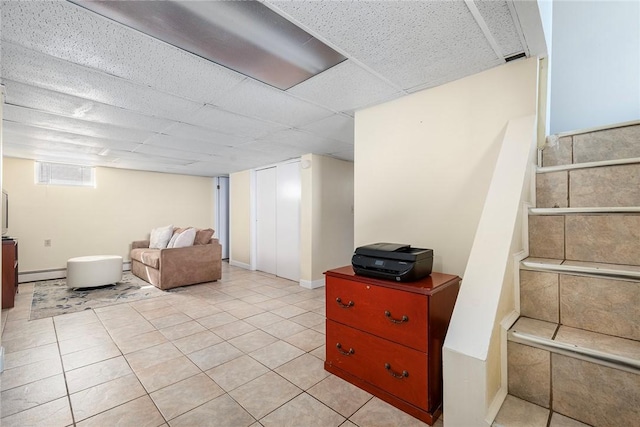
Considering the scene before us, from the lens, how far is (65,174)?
5.20 metres

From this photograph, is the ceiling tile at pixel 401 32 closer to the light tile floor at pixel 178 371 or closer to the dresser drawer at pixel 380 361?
the dresser drawer at pixel 380 361

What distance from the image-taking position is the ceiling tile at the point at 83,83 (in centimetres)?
173

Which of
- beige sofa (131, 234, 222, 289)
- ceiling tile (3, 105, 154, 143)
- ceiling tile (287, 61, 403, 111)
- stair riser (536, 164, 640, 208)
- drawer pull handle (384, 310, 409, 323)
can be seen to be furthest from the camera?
beige sofa (131, 234, 222, 289)

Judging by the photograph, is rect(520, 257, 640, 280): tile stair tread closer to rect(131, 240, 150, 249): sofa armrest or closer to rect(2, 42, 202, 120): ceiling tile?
rect(2, 42, 202, 120): ceiling tile

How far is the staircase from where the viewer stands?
1088 millimetres

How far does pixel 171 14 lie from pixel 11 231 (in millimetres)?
5835

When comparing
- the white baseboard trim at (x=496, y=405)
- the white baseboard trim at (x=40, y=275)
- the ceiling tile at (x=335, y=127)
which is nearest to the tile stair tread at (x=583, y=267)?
the white baseboard trim at (x=496, y=405)

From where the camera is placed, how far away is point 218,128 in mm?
3121

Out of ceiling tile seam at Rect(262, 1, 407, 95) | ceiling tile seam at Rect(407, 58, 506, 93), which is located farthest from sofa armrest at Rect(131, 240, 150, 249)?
ceiling tile seam at Rect(407, 58, 506, 93)

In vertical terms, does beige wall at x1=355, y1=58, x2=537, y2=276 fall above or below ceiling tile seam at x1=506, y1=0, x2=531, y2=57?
below

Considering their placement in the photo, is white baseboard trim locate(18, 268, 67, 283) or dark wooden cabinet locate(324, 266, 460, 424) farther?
white baseboard trim locate(18, 268, 67, 283)

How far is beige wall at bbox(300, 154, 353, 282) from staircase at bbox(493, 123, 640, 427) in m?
3.17

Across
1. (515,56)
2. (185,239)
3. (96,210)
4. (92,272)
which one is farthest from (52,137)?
(515,56)

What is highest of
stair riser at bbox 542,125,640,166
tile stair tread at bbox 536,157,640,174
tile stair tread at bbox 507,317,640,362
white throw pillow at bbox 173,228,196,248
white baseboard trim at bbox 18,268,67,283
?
stair riser at bbox 542,125,640,166
